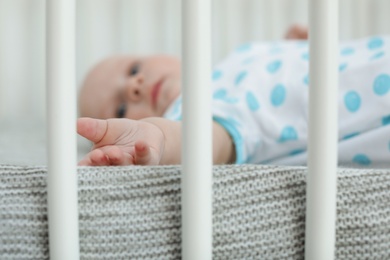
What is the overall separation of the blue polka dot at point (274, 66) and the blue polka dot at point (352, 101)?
179mm

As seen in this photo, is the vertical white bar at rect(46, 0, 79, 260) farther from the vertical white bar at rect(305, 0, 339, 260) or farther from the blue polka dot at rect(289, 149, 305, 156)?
the blue polka dot at rect(289, 149, 305, 156)

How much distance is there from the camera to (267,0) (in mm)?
1651

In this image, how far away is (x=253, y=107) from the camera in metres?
0.91

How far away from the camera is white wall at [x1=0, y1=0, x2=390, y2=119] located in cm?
154

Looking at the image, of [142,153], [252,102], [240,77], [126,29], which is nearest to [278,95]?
[252,102]

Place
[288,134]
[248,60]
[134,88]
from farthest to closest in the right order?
[248,60], [134,88], [288,134]

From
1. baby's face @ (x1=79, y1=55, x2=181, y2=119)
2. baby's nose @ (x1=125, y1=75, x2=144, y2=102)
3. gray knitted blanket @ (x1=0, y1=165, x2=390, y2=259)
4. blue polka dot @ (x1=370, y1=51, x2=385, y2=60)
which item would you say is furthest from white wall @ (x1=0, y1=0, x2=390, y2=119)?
gray knitted blanket @ (x1=0, y1=165, x2=390, y2=259)

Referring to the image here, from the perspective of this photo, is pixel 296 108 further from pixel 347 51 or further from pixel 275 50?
pixel 275 50

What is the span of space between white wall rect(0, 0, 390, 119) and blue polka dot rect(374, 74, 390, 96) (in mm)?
827

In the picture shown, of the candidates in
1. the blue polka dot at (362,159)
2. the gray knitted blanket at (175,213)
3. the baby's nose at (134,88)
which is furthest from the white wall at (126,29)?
the gray knitted blanket at (175,213)

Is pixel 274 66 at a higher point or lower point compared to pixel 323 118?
higher

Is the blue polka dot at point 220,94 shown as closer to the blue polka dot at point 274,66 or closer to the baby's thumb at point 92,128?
the blue polka dot at point 274,66

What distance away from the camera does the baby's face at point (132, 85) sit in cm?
86

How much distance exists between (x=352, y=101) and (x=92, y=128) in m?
0.41
